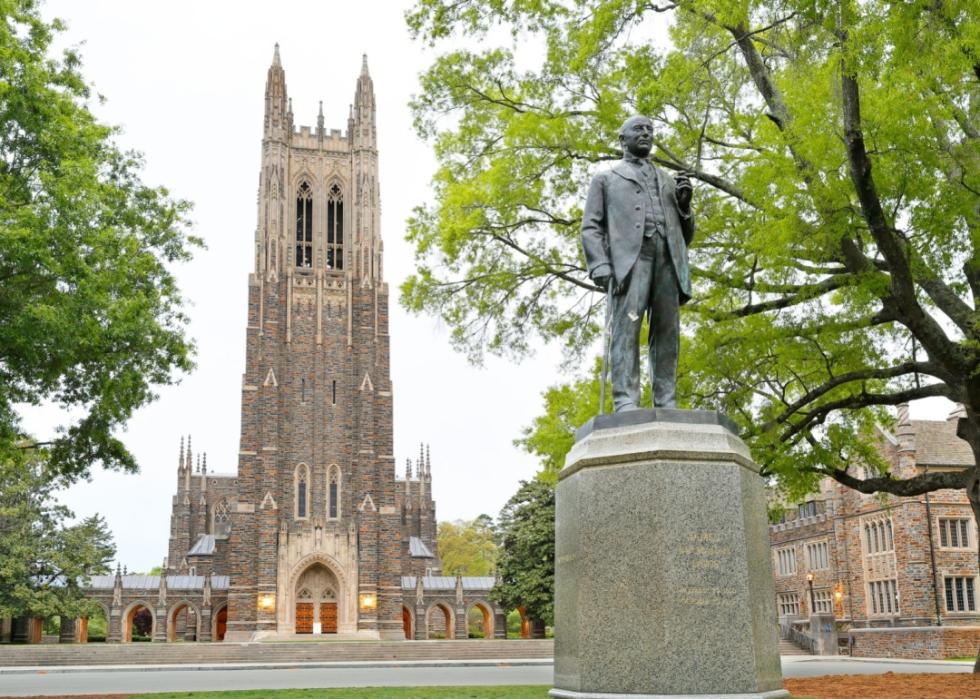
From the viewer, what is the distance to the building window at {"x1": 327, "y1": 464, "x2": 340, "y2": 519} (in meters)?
53.0

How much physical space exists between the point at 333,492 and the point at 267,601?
6684 mm

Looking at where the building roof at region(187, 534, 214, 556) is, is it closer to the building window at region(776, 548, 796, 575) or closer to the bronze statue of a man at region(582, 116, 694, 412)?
the building window at region(776, 548, 796, 575)

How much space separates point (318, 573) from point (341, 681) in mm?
32720

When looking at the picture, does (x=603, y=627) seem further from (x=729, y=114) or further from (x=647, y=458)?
(x=729, y=114)

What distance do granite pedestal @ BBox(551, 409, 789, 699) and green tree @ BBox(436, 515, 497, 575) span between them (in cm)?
7719

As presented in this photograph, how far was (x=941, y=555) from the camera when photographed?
39312 millimetres

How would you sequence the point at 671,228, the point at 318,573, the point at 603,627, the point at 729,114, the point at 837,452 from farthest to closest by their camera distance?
the point at 318,573, the point at 837,452, the point at 729,114, the point at 671,228, the point at 603,627

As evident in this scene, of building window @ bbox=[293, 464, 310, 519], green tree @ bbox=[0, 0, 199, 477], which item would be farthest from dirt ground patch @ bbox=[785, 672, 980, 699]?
building window @ bbox=[293, 464, 310, 519]

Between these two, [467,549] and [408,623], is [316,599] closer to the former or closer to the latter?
[408,623]

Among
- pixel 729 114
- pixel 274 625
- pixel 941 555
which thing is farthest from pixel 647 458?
pixel 274 625

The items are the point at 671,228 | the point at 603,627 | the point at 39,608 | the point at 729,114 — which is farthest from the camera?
the point at 39,608

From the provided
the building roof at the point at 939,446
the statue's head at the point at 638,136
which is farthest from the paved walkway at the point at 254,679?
the building roof at the point at 939,446

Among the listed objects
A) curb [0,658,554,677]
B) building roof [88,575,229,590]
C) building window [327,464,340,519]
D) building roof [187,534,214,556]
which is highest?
building window [327,464,340,519]

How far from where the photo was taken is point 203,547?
218 feet
